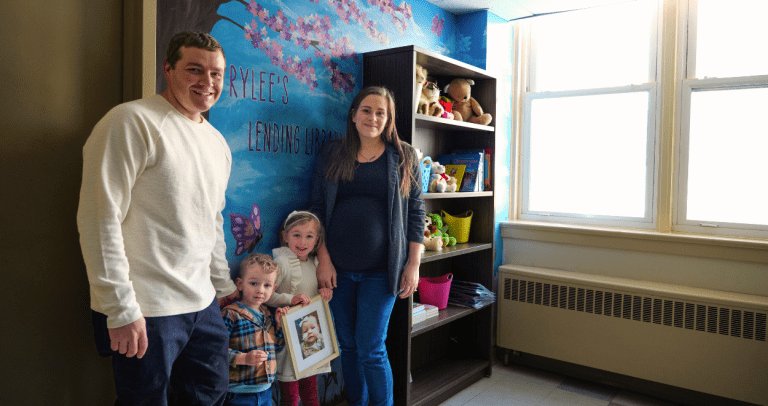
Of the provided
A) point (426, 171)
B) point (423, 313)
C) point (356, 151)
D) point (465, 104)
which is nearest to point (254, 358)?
point (356, 151)

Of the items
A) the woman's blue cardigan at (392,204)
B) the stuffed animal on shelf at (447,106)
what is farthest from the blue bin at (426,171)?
the woman's blue cardigan at (392,204)

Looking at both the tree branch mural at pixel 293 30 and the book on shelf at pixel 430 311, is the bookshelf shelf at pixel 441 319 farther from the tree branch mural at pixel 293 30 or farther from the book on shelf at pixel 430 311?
the tree branch mural at pixel 293 30

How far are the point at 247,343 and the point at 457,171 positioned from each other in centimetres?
155

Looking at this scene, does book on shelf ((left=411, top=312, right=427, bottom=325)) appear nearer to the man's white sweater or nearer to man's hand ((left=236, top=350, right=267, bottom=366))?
man's hand ((left=236, top=350, right=267, bottom=366))

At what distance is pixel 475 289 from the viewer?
9.45 feet

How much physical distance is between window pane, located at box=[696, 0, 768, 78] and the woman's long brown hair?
1.81m

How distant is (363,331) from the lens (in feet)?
6.70

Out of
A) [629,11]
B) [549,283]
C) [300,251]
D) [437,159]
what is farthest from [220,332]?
[629,11]

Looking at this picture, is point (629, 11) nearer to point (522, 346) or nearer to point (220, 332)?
point (522, 346)

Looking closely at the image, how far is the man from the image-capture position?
1.16 metres

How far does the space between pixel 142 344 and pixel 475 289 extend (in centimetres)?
200

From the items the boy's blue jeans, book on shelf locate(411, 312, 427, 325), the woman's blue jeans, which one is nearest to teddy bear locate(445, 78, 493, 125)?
book on shelf locate(411, 312, 427, 325)

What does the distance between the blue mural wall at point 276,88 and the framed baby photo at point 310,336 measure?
29cm

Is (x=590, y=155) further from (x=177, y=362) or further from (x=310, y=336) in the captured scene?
(x=177, y=362)
